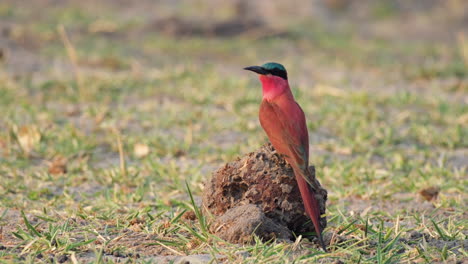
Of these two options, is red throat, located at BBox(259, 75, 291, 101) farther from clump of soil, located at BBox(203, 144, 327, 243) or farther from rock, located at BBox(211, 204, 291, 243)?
rock, located at BBox(211, 204, 291, 243)

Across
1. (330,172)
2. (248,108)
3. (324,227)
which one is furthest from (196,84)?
(324,227)

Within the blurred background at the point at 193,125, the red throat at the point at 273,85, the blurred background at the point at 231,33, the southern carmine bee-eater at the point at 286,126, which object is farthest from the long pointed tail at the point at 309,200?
the blurred background at the point at 231,33

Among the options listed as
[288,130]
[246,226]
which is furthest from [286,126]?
[246,226]

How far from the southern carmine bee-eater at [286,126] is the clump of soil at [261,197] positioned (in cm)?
9

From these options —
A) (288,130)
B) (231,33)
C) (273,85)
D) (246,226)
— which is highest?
(273,85)

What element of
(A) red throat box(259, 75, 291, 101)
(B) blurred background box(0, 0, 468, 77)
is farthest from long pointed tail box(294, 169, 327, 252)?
(B) blurred background box(0, 0, 468, 77)

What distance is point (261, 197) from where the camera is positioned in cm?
255

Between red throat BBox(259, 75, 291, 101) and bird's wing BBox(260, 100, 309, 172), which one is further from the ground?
red throat BBox(259, 75, 291, 101)

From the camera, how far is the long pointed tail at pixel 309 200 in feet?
7.56

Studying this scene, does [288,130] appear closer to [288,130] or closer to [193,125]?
[288,130]

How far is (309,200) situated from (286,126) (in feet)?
0.92

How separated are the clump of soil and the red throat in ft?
0.69

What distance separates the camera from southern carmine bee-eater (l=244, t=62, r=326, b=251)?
2.40m

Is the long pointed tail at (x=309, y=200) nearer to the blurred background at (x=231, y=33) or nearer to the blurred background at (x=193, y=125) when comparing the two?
the blurred background at (x=193, y=125)
